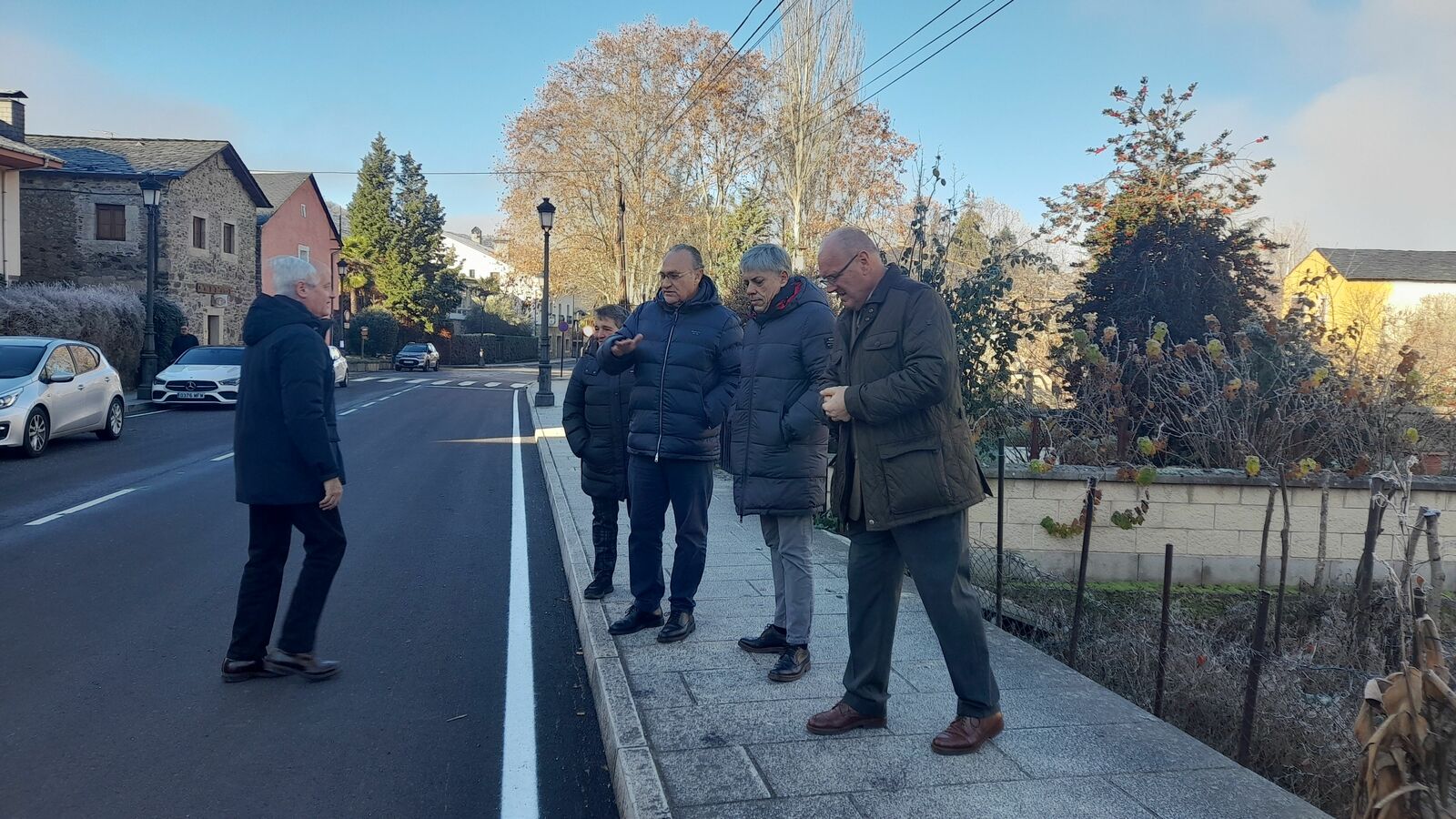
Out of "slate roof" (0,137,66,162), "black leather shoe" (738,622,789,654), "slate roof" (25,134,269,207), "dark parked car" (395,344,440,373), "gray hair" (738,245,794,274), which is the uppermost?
A: "slate roof" (25,134,269,207)

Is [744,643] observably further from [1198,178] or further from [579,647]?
[1198,178]

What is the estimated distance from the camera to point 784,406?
14.9 ft

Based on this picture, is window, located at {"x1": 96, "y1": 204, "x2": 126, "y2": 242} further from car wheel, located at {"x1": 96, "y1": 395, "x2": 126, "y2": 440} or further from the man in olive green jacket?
the man in olive green jacket

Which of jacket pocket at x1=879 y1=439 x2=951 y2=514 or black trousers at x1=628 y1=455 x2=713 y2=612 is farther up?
jacket pocket at x1=879 y1=439 x2=951 y2=514

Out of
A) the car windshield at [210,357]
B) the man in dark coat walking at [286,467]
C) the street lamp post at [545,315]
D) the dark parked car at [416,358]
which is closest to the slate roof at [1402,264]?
the street lamp post at [545,315]

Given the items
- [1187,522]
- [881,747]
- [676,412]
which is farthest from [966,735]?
[1187,522]

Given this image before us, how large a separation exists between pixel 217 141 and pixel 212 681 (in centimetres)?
3760

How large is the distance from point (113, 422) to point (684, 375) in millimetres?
13430

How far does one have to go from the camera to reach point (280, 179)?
5019cm

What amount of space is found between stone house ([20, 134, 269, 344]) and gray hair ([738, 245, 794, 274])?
3154cm

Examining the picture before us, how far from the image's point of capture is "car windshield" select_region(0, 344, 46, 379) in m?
12.9

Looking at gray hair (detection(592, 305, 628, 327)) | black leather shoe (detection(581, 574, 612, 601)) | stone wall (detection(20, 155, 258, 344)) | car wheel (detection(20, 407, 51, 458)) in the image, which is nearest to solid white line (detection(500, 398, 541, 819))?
black leather shoe (detection(581, 574, 612, 601))

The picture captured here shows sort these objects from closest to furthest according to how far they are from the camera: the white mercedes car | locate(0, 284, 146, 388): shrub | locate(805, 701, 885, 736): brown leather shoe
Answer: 1. locate(805, 701, 885, 736): brown leather shoe
2. the white mercedes car
3. locate(0, 284, 146, 388): shrub

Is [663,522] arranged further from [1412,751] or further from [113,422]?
[113,422]
